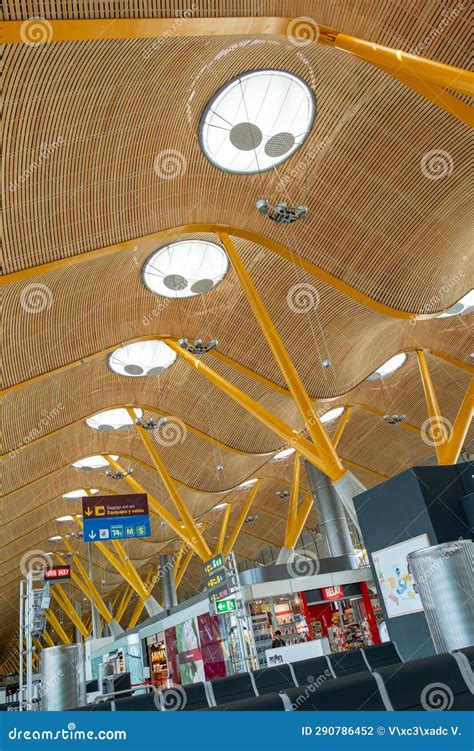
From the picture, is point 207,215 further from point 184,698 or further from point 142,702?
point 142,702

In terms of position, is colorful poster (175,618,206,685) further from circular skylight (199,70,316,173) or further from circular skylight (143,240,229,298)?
circular skylight (199,70,316,173)

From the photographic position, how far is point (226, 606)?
1869cm

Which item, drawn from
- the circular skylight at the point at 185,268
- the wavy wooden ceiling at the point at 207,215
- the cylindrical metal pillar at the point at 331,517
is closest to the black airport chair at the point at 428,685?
the wavy wooden ceiling at the point at 207,215

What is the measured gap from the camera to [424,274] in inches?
827

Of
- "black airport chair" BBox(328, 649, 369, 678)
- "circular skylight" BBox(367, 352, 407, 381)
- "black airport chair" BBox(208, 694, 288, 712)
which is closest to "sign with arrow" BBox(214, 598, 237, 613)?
"black airport chair" BBox(328, 649, 369, 678)

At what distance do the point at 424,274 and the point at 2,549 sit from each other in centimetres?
3473

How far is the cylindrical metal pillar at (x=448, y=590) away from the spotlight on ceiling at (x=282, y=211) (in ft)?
35.0

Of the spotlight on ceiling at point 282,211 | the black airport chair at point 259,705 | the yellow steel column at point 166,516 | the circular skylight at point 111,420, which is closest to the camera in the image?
the black airport chair at point 259,705

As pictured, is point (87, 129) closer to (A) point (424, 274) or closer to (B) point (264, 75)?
(B) point (264, 75)

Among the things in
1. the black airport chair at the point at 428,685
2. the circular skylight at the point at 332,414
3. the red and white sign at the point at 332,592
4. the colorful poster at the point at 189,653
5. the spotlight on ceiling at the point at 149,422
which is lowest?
the black airport chair at the point at 428,685

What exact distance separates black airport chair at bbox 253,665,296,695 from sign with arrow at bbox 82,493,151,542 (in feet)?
51.2

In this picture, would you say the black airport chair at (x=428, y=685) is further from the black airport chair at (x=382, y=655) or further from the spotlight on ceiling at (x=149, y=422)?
the spotlight on ceiling at (x=149, y=422)

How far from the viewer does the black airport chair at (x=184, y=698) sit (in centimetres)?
783

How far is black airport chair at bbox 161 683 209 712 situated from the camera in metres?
7.83
